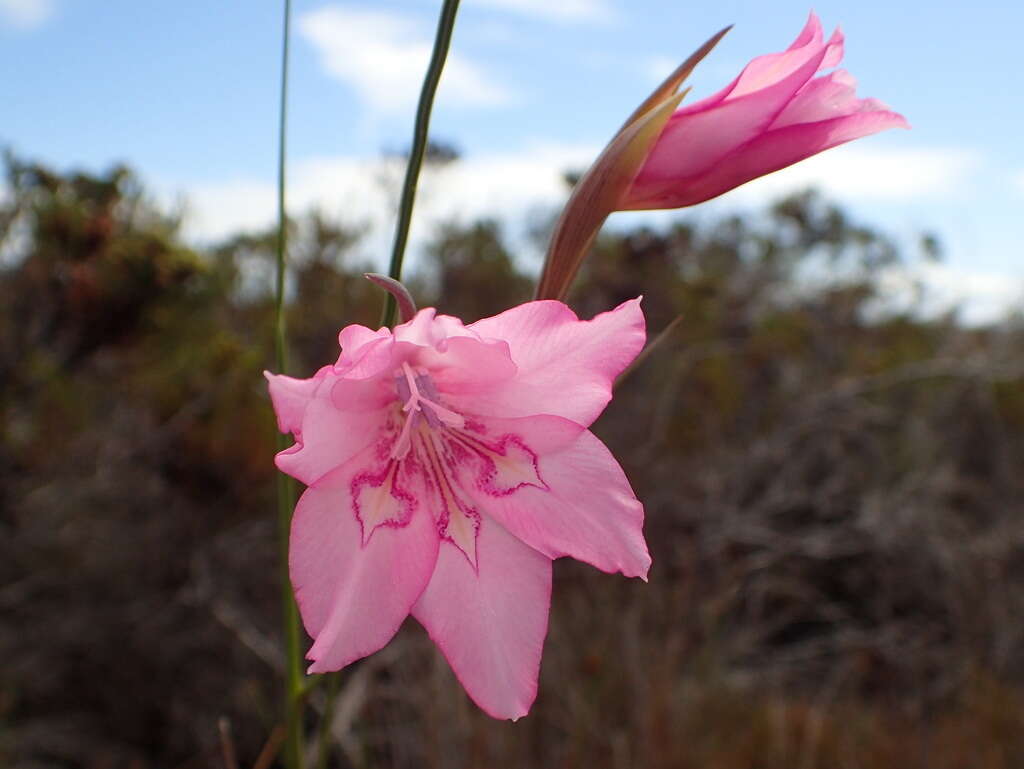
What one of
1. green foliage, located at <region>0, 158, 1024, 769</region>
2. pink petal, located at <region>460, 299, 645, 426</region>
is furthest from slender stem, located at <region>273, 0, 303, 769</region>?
green foliage, located at <region>0, 158, 1024, 769</region>

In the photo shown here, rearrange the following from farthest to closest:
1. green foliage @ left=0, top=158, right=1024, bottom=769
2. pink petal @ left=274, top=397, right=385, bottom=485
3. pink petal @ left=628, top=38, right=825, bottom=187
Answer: green foliage @ left=0, top=158, right=1024, bottom=769 < pink petal @ left=628, top=38, right=825, bottom=187 < pink petal @ left=274, top=397, right=385, bottom=485

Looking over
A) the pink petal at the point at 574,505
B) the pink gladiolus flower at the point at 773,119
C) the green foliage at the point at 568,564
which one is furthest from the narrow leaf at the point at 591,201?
the green foliage at the point at 568,564

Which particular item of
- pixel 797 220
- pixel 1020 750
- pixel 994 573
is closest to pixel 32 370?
pixel 1020 750

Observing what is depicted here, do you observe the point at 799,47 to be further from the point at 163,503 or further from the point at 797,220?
the point at 797,220

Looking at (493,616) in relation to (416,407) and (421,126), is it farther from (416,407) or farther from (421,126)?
(421,126)

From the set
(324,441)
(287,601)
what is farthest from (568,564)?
(324,441)

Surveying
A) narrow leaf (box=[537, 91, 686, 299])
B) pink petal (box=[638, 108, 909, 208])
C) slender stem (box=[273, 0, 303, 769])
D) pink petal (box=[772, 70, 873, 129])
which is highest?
pink petal (box=[772, 70, 873, 129])

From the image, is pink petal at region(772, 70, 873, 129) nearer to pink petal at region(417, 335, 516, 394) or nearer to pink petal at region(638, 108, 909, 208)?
pink petal at region(638, 108, 909, 208)
